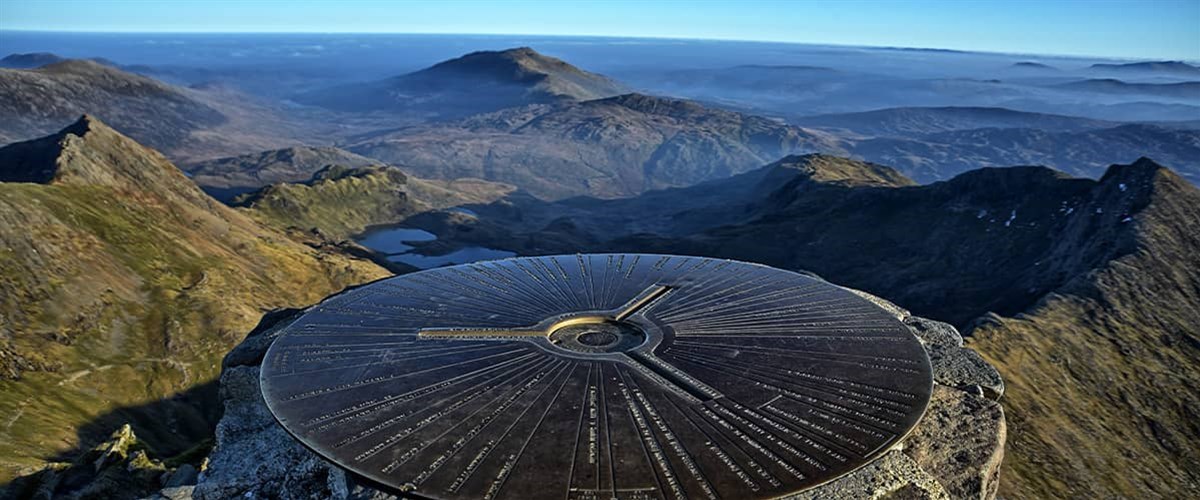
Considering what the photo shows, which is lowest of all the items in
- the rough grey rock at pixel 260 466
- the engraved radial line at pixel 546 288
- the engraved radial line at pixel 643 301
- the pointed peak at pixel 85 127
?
the pointed peak at pixel 85 127

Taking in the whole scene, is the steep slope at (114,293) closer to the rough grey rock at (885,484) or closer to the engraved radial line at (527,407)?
the engraved radial line at (527,407)

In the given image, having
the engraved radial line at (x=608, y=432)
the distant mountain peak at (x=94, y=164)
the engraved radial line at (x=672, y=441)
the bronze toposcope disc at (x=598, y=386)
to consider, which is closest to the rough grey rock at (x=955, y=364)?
the bronze toposcope disc at (x=598, y=386)

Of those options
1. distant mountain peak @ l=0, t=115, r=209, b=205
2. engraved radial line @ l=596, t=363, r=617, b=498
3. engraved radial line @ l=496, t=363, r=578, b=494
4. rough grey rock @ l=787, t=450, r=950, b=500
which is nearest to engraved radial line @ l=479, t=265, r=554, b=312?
engraved radial line @ l=496, t=363, r=578, b=494

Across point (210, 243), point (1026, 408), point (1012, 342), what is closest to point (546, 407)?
point (1026, 408)

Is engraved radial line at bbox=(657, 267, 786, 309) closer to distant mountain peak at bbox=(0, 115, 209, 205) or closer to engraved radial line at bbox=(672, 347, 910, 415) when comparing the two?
engraved radial line at bbox=(672, 347, 910, 415)

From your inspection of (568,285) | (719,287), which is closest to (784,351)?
(719,287)

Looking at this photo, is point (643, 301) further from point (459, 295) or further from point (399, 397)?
point (399, 397)
